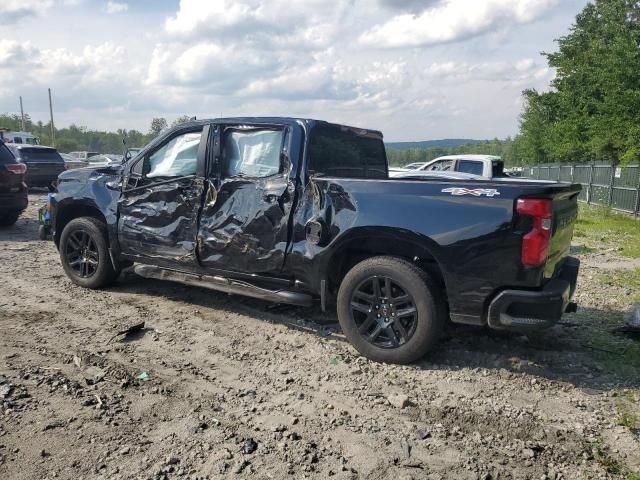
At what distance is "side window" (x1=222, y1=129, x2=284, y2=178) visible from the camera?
4.89 metres

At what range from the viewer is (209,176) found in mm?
5145

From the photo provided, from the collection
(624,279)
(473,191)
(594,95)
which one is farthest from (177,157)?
(594,95)

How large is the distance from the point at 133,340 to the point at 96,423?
149 centimetres

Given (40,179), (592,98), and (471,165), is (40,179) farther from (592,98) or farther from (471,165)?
(592,98)

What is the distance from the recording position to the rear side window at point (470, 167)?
12846mm

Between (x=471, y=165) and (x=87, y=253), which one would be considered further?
(x=471, y=165)

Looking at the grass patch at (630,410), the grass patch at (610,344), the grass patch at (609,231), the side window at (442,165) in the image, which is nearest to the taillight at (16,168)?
the side window at (442,165)

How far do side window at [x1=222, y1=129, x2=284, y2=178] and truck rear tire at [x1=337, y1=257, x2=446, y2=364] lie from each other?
129 centimetres

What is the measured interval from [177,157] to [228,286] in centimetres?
144

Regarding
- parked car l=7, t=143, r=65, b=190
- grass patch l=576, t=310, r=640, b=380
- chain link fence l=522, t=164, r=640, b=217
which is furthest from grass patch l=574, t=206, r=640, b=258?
parked car l=7, t=143, r=65, b=190

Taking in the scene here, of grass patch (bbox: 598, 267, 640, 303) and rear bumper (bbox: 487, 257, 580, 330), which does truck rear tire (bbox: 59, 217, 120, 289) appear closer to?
rear bumper (bbox: 487, 257, 580, 330)

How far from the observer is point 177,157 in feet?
17.9

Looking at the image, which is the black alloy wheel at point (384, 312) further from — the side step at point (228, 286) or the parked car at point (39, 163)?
the parked car at point (39, 163)

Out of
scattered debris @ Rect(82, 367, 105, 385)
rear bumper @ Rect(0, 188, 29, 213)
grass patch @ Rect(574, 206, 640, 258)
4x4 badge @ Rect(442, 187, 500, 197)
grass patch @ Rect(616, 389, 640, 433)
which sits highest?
4x4 badge @ Rect(442, 187, 500, 197)
